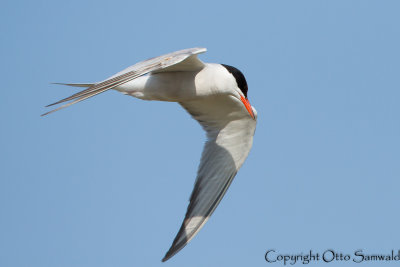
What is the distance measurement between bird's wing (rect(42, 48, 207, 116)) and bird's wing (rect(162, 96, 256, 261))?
93 cm

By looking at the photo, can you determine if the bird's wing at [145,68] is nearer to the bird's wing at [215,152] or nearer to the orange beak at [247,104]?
the orange beak at [247,104]

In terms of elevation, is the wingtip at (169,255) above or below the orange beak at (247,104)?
below

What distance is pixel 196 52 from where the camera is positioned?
684 cm

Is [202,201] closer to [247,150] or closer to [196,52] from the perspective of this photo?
[247,150]

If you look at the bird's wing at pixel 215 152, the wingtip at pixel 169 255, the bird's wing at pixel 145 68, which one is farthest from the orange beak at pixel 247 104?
the wingtip at pixel 169 255

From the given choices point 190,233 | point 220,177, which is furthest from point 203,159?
point 190,233

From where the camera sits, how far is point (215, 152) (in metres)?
8.93

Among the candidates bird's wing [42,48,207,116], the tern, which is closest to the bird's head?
the tern

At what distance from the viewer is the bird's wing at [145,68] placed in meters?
6.04

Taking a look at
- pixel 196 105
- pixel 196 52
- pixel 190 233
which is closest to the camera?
pixel 196 52

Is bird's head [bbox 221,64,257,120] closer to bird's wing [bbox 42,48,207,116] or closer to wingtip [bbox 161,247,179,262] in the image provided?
bird's wing [bbox 42,48,207,116]

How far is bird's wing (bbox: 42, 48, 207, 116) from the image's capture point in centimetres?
604

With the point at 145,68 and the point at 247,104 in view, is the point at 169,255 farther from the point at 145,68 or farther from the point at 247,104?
the point at 145,68

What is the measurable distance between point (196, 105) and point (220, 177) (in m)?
1.07
